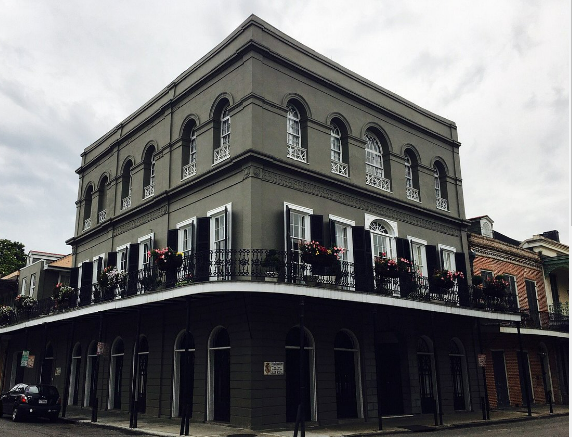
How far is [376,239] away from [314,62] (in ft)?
20.9

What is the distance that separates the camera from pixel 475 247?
923 inches

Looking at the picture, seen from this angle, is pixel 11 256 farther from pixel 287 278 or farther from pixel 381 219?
pixel 287 278

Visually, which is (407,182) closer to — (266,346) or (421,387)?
(421,387)

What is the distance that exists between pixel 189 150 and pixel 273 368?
836cm

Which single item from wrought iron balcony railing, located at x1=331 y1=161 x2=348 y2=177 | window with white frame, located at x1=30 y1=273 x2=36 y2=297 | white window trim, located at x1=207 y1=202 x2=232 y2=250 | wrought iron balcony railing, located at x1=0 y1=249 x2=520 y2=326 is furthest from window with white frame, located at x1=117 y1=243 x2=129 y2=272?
window with white frame, located at x1=30 y1=273 x2=36 y2=297

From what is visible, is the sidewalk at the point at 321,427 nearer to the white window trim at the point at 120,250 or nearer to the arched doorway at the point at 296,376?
the arched doorway at the point at 296,376

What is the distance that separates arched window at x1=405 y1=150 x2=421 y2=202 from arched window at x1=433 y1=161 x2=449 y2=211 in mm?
1174

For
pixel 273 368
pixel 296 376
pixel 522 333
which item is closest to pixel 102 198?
pixel 296 376

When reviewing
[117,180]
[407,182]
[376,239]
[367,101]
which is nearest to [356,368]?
[376,239]

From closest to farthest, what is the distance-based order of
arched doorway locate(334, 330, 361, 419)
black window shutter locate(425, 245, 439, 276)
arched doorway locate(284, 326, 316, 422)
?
arched doorway locate(284, 326, 316, 422) < arched doorway locate(334, 330, 361, 419) < black window shutter locate(425, 245, 439, 276)

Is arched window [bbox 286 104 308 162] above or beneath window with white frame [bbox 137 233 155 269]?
above

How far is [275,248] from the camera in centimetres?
1526

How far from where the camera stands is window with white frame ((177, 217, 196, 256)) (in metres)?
16.8

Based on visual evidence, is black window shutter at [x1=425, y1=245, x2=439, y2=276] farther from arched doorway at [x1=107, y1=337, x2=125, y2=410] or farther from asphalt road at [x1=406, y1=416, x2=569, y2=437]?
arched doorway at [x1=107, y1=337, x2=125, y2=410]
